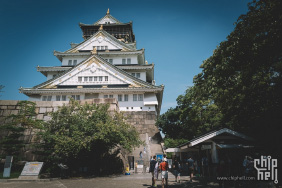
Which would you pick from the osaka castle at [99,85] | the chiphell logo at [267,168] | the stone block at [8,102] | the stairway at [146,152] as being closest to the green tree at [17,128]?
the stone block at [8,102]

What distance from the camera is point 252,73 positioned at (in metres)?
8.65

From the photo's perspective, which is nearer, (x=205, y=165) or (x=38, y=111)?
(x=205, y=165)

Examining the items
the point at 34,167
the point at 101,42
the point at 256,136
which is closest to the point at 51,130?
the point at 34,167

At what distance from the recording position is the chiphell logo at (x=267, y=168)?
752cm

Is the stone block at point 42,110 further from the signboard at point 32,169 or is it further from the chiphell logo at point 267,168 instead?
the chiphell logo at point 267,168

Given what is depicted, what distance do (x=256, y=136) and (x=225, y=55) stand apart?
5.00 meters

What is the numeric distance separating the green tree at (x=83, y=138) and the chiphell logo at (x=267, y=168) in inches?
304

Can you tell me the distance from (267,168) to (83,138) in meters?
10.2

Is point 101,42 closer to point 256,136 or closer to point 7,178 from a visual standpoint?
point 7,178

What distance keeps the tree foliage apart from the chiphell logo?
72.1 inches

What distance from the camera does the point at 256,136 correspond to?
10336 millimetres

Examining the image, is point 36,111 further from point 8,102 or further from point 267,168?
point 267,168

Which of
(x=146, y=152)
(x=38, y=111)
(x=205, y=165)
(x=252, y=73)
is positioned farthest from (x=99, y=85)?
(x=252, y=73)

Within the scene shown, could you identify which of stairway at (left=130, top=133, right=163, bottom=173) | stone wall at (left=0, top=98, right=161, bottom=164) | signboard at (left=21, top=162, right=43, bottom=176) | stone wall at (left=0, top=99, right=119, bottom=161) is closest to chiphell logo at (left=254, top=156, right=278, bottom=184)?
stone wall at (left=0, top=98, right=161, bottom=164)
